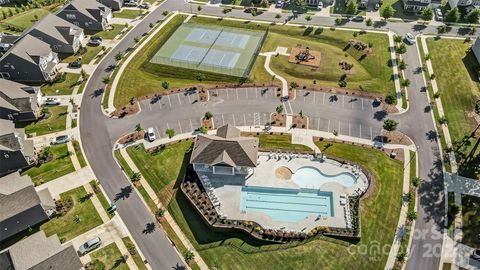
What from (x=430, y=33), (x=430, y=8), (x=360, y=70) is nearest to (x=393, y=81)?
(x=360, y=70)

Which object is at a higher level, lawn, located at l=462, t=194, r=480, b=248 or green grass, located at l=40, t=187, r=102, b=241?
lawn, located at l=462, t=194, r=480, b=248

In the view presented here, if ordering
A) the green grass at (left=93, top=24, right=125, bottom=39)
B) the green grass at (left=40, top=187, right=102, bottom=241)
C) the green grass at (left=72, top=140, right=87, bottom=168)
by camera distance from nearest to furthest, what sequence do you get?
the green grass at (left=40, top=187, right=102, bottom=241) < the green grass at (left=72, top=140, right=87, bottom=168) < the green grass at (left=93, top=24, right=125, bottom=39)

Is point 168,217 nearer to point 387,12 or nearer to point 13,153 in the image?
point 13,153

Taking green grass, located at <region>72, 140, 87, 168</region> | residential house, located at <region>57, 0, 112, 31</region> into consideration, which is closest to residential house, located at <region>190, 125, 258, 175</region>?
green grass, located at <region>72, 140, 87, 168</region>

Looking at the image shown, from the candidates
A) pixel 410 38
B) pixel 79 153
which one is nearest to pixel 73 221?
pixel 79 153

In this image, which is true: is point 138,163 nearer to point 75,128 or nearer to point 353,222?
point 75,128

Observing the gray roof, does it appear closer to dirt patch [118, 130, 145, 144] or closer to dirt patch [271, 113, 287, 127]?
dirt patch [271, 113, 287, 127]
